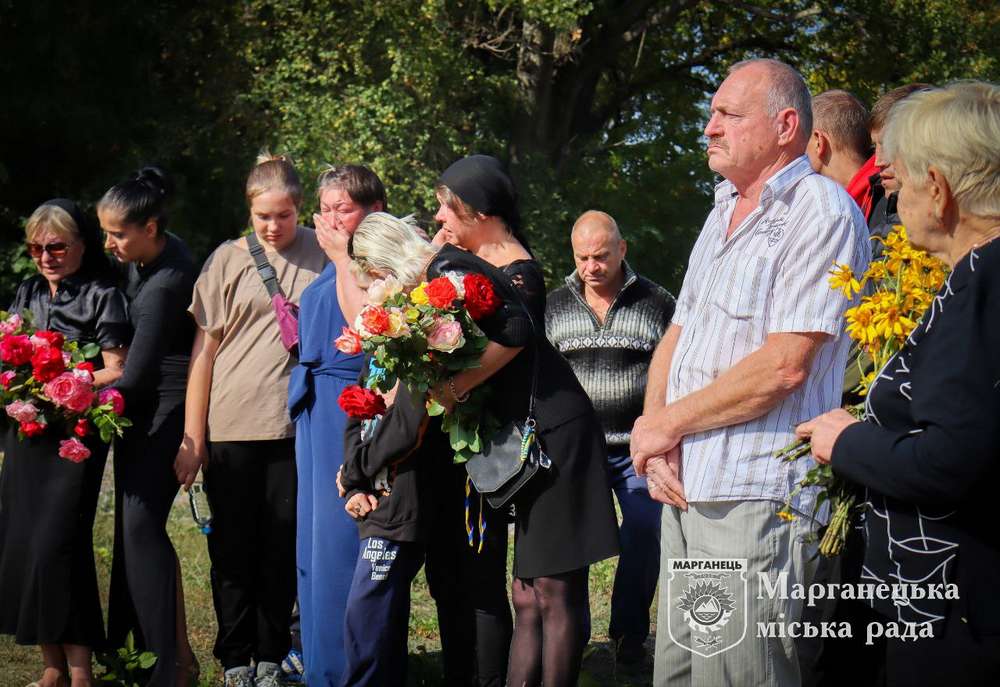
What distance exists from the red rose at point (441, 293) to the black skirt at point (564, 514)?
0.56 m

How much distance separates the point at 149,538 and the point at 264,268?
4.08 ft

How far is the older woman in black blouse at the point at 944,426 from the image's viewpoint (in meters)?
2.34

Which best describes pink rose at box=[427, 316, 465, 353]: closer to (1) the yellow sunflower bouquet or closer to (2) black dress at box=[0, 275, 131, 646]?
(1) the yellow sunflower bouquet

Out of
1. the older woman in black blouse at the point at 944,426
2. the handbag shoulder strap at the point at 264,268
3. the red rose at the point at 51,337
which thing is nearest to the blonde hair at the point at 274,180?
the handbag shoulder strap at the point at 264,268

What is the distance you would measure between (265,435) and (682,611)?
2541 millimetres

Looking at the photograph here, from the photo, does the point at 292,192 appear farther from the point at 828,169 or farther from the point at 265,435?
the point at 828,169

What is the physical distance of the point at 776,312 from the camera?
3016mm

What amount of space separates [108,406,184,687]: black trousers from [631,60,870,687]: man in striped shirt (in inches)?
95.2

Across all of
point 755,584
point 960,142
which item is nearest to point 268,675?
point 755,584

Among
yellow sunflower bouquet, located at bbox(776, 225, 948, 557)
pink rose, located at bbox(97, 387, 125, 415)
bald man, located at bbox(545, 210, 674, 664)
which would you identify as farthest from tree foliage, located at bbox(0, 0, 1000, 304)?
yellow sunflower bouquet, located at bbox(776, 225, 948, 557)

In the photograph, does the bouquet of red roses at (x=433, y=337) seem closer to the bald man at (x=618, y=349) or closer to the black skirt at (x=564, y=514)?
the black skirt at (x=564, y=514)

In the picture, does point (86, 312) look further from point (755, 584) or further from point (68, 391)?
point (755, 584)

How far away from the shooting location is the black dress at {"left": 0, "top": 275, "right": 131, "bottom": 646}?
15.6ft

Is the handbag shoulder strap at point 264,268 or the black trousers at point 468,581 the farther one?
the handbag shoulder strap at point 264,268
